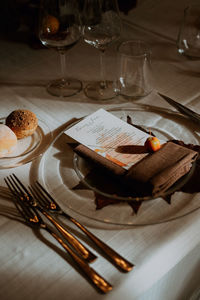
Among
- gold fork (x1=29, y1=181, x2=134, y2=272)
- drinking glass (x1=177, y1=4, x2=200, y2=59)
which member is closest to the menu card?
gold fork (x1=29, y1=181, x2=134, y2=272)

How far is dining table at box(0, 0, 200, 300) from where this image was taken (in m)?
0.50

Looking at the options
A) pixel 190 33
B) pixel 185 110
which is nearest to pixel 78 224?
pixel 185 110

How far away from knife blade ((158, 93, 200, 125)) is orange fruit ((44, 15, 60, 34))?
301mm

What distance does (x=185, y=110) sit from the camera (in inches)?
31.2

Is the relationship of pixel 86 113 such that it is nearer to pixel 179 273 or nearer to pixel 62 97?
pixel 62 97

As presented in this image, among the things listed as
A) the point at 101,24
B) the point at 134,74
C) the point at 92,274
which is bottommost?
the point at 92,274

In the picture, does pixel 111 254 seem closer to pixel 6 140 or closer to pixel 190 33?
pixel 6 140

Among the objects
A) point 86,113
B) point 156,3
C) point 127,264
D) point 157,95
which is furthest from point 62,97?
point 156,3

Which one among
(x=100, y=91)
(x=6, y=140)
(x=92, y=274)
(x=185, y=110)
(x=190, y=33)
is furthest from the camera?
(x=190, y=33)

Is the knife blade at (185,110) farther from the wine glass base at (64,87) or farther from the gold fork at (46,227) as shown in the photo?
the gold fork at (46,227)

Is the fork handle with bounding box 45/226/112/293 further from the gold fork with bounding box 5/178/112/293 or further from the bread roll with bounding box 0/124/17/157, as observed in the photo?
the bread roll with bounding box 0/124/17/157

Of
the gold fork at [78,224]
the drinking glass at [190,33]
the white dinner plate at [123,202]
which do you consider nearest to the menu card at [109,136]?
the white dinner plate at [123,202]

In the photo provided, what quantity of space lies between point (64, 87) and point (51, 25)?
175 mm

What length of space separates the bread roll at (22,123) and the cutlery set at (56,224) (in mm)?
99
